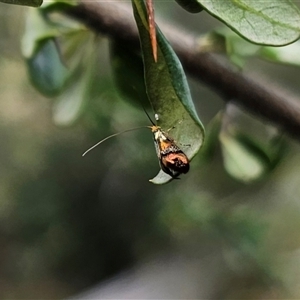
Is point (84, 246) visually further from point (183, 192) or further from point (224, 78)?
point (224, 78)

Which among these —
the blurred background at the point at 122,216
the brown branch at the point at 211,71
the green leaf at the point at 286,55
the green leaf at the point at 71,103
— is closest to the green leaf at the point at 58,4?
the brown branch at the point at 211,71

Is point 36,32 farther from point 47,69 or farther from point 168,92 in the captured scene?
point 168,92

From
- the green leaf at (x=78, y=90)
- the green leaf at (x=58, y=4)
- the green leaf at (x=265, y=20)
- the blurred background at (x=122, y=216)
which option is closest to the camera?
the green leaf at (x=265, y=20)

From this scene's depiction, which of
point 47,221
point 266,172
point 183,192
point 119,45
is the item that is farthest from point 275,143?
point 47,221

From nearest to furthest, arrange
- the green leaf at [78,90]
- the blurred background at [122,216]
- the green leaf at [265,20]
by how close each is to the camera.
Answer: the green leaf at [265,20] < the green leaf at [78,90] < the blurred background at [122,216]

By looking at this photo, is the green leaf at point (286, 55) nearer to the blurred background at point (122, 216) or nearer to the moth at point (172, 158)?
the moth at point (172, 158)
